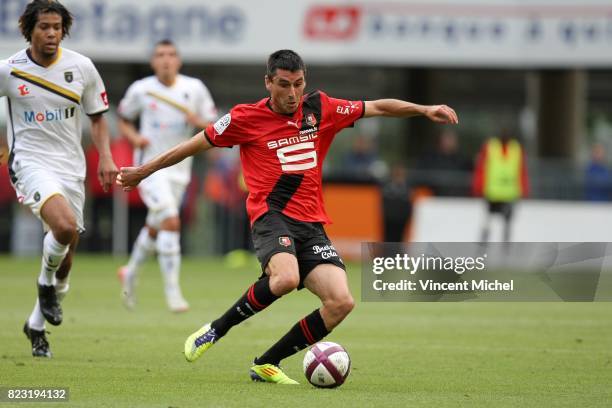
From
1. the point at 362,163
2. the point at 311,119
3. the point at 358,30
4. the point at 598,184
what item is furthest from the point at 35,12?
the point at 598,184

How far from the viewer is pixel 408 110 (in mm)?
8766

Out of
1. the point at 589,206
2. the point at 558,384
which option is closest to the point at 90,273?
the point at 589,206

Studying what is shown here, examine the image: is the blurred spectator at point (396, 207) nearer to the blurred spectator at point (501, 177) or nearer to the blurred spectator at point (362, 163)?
the blurred spectator at point (362, 163)

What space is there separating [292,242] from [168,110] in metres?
6.34

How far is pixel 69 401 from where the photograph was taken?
738cm

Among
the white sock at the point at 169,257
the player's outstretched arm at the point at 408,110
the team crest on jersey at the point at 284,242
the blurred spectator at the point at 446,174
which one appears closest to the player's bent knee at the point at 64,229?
the team crest on jersey at the point at 284,242

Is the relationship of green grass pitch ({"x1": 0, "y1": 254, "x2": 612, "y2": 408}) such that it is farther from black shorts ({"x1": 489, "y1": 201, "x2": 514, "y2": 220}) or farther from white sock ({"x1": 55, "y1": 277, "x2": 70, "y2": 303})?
black shorts ({"x1": 489, "y1": 201, "x2": 514, "y2": 220})

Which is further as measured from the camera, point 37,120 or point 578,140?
point 578,140

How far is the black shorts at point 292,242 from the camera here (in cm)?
835

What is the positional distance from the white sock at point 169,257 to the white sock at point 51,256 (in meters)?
4.07

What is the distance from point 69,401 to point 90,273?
502 inches

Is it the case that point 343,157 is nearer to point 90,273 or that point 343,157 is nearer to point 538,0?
point 538,0

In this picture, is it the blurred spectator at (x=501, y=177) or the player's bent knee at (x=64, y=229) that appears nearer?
the player's bent knee at (x=64, y=229)

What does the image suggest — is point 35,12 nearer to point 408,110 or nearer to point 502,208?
point 408,110
